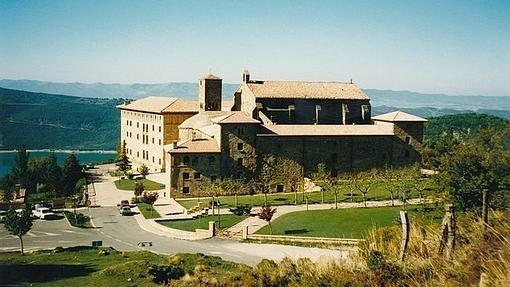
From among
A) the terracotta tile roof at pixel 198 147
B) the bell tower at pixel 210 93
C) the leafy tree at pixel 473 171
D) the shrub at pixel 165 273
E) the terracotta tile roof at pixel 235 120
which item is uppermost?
the bell tower at pixel 210 93

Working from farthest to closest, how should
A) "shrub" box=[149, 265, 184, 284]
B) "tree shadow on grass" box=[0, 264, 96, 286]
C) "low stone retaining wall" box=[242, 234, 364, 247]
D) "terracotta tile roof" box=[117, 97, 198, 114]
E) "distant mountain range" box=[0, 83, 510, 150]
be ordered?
"distant mountain range" box=[0, 83, 510, 150], "terracotta tile roof" box=[117, 97, 198, 114], "low stone retaining wall" box=[242, 234, 364, 247], "tree shadow on grass" box=[0, 264, 96, 286], "shrub" box=[149, 265, 184, 284]

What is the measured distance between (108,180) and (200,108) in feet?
35.7

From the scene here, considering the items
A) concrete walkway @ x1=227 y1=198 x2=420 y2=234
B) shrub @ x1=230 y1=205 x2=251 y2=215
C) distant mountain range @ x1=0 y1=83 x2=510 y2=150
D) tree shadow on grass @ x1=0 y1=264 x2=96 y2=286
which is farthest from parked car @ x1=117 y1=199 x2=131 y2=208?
distant mountain range @ x1=0 y1=83 x2=510 y2=150

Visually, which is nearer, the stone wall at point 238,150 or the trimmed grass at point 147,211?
the trimmed grass at point 147,211

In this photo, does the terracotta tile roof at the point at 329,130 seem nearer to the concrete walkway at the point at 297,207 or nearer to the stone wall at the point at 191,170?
the stone wall at the point at 191,170

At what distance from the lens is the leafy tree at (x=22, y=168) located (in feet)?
134

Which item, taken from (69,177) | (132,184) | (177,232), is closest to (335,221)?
(177,232)

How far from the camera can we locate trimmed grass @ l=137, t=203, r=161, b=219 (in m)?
33.2

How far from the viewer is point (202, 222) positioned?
100ft

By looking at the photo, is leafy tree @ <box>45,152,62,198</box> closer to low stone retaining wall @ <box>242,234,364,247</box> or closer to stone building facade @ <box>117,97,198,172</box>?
stone building facade @ <box>117,97,198,172</box>

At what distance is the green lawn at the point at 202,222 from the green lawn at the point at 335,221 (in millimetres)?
2346

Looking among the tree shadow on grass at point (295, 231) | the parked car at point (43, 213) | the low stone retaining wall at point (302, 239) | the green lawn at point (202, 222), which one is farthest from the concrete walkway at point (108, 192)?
the tree shadow on grass at point (295, 231)

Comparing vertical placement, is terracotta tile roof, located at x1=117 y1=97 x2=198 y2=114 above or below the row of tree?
above

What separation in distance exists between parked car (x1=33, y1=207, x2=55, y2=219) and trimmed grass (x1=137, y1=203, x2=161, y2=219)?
5.57 m
